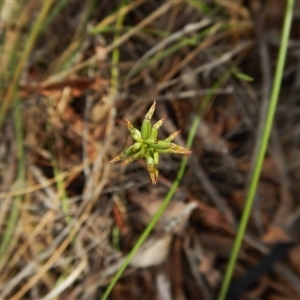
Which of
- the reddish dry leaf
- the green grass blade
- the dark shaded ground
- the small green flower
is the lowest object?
A: the dark shaded ground

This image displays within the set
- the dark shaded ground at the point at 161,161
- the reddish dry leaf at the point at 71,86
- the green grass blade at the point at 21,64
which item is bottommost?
the dark shaded ground at the point at 161,161

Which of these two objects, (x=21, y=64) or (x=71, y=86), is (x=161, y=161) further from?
(x=21, y=64)

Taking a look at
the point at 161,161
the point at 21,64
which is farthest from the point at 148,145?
the point at 21,64

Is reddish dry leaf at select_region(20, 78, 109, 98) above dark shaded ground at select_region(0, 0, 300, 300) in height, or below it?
above

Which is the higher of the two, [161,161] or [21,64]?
Answer: [21,64]

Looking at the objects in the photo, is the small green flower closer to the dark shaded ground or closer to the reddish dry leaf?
the dark shaded ground

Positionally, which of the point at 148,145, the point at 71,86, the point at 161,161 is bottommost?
the point at 161,161

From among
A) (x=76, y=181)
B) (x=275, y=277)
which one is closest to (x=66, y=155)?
(x=76, y=181)

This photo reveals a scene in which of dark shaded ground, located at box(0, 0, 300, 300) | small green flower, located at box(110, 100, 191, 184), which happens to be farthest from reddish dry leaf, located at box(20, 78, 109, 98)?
small green flower, located at box(110, 100, 191, 184)

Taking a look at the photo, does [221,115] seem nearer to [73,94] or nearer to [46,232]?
[73,94]

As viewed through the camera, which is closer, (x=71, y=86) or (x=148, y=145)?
(x=148, y=145)

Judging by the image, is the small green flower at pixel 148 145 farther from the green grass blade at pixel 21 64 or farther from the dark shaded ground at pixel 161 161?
the green grass blade at pixel 21 64

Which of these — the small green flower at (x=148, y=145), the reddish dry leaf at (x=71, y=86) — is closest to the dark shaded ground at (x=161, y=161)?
the reddish dry leaf at (x=71, y=86)
